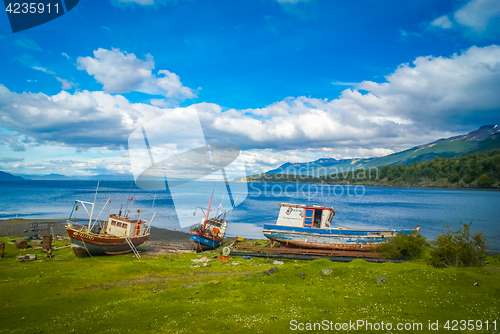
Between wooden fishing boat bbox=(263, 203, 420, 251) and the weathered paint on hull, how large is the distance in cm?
617

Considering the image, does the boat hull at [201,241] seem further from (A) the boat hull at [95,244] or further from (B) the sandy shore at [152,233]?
(A) the boat hull at [95,244]

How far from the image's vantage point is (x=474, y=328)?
8.43 metres

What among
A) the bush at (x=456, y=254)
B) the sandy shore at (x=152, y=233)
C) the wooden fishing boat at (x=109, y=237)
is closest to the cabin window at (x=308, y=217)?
the bush at (x=456, y=254)

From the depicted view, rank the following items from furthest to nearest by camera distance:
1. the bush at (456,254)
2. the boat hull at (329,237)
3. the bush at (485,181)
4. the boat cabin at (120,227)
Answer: the bush at (485,181)
the boat cabin at (120,227)
the boat hull at (329,237)
the bush at (456,254)

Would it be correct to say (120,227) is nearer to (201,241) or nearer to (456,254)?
(201,241)

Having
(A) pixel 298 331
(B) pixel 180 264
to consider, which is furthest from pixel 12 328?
(B) pixel 180 264

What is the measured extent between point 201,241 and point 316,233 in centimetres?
1195

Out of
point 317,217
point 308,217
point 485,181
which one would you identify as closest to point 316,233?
point 308,217

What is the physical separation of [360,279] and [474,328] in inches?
219

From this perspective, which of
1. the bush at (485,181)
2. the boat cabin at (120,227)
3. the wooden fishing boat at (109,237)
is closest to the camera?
the wooden fishing boat at (109,237)

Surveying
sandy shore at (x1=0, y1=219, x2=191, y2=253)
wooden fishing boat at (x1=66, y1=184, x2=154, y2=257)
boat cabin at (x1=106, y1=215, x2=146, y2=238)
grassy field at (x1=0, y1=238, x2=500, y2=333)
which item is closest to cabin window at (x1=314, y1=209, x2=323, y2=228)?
grassy field at (x1=0, y1=238, x2=500, y2=333)

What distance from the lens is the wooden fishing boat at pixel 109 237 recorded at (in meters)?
22.7

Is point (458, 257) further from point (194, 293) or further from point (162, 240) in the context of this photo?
point (162, 240)

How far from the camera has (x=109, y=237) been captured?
24438mm
